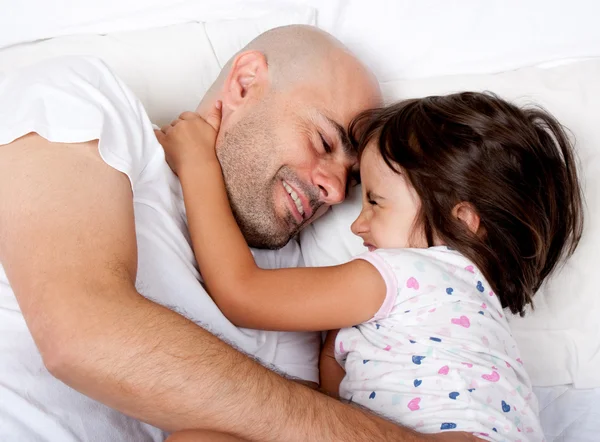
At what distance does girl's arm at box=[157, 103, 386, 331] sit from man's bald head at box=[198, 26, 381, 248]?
0.47 ft

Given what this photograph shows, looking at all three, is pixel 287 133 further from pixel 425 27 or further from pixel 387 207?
pixel 425 27

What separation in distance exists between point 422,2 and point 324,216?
748 mm

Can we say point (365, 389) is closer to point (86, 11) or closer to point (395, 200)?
point (395, 200)

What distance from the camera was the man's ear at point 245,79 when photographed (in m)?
1.64

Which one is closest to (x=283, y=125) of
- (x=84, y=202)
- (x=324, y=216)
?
(x=324, y=216)

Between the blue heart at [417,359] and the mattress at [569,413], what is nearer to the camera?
the blue heart at [417,359]

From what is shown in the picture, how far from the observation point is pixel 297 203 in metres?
1.59

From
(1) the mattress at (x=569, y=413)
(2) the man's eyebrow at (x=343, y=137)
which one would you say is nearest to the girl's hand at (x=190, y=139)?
(2) the man's eyebrow at (x=343, y=137)

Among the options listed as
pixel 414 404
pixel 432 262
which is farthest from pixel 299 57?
pixel 414 404

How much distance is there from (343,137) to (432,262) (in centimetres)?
42

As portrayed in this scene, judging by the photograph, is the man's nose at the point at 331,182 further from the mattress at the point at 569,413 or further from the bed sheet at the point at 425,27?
the mattress at the point at 569,413

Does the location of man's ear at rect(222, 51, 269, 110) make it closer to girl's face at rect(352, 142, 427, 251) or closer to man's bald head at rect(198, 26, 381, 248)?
man's bald head at rect(198, 26, 381, 248)

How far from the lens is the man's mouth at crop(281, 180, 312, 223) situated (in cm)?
158

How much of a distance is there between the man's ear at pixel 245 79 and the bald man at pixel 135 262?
24 mm
